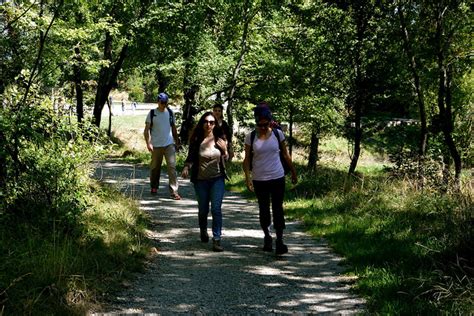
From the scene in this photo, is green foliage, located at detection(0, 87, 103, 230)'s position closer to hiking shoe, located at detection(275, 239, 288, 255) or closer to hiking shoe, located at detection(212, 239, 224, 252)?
hiking shoe, located at detection(212, 239, 224, 252)

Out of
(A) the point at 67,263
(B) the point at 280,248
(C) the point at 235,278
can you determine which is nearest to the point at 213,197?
(B) the point at 280,248

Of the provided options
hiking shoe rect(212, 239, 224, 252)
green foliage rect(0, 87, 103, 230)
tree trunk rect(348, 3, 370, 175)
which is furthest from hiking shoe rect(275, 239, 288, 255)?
tree trunk rect(348, 3, 370, 175)

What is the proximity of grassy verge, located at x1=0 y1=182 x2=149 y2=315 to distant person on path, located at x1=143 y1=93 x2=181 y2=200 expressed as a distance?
2.96m

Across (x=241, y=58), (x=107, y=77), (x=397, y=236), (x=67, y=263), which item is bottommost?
(x=397, y=236)

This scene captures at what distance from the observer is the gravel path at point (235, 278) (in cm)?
458

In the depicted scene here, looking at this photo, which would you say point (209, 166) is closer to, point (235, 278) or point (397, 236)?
point (235, 278)

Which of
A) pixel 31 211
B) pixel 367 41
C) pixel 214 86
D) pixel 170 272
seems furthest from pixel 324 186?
pixel 214 86

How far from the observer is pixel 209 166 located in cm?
646

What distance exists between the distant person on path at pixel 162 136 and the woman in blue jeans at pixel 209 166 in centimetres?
280

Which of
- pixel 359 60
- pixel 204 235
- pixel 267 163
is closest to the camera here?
pixel 267 163

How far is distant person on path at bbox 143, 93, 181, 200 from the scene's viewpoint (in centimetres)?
926

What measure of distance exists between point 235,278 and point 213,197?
1.42 m

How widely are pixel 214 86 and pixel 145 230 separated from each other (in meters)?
11.7

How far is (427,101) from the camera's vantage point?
26.0 m
